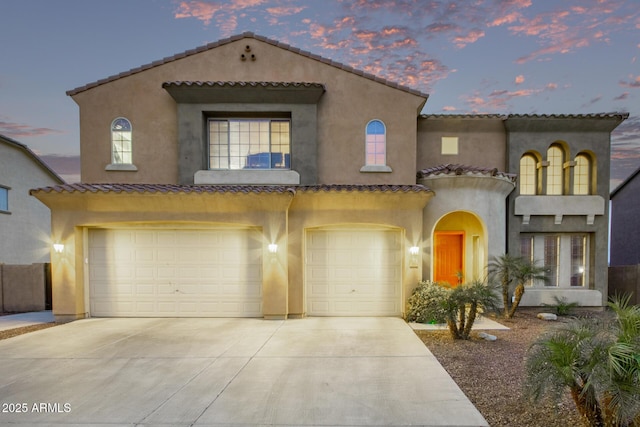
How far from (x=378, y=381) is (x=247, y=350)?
3.06 m

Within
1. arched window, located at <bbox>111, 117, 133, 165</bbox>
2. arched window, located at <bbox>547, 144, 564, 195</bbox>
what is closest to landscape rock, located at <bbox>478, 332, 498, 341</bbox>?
arched window, located at <bbox>547, 144, 564, 195</bbox>

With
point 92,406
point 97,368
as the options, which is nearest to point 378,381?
point 92,406

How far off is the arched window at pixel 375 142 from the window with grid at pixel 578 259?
328 inches

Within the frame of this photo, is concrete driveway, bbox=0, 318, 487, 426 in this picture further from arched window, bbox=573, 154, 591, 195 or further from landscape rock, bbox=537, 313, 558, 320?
arched window, bbox=573, 154, 591, 195

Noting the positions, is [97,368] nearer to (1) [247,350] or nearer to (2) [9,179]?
(1) [247,350]

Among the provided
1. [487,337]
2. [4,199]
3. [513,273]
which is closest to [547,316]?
[513,273]

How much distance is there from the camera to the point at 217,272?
980cm

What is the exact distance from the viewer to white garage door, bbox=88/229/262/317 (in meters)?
9.76

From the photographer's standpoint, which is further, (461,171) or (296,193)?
(461,171)

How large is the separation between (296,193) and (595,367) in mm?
7319

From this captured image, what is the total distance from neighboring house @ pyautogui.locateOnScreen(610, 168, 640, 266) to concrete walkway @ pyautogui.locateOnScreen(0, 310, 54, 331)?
81.9 ft

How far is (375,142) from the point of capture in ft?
35.4

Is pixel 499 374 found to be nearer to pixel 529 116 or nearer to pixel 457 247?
pixel 457 247

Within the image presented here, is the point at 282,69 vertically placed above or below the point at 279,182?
above
